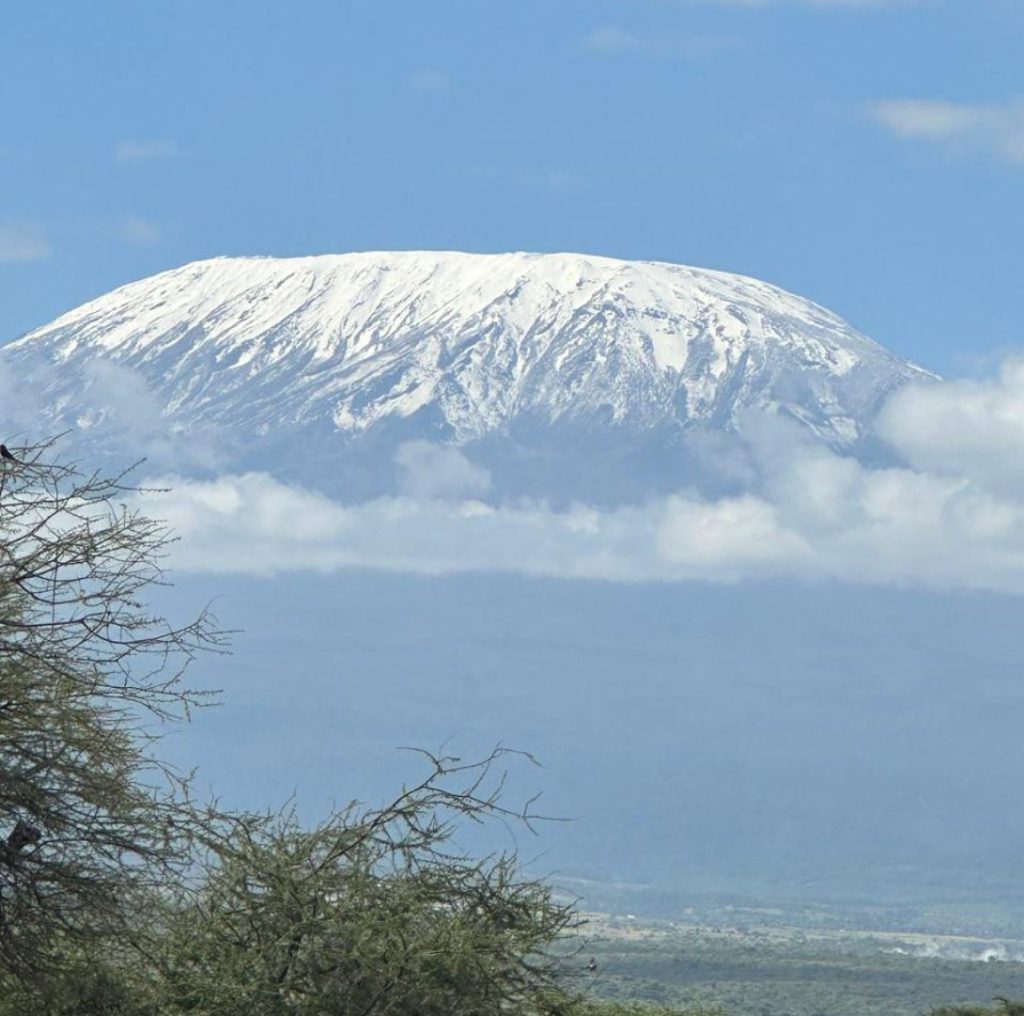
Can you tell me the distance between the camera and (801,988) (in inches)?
6624

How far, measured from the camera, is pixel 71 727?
19.5 metres

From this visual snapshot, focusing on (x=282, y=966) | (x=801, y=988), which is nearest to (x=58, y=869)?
(x=282, y=966)

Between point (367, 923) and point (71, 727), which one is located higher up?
point (71, 727)

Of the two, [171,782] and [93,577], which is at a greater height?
[93,577]

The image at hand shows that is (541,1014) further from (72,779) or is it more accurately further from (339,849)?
(72,779)

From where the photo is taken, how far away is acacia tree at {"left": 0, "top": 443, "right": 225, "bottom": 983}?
62.5 feet

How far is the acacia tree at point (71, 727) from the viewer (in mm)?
19062

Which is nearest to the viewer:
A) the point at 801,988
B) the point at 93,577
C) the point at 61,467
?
the point at 61,467

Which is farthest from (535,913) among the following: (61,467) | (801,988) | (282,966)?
(801,988)

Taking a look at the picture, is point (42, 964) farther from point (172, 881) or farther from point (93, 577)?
point (93, 577)

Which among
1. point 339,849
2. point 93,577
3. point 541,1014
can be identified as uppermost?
point 93,577

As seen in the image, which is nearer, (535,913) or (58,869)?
(58,869)

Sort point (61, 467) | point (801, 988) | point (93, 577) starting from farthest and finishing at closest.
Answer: point (801, 988) → point (93, 577) → point (61, 467)

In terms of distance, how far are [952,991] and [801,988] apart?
12122 millimetres
